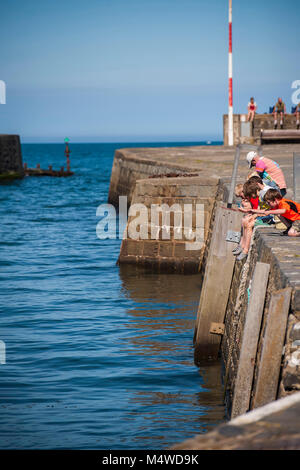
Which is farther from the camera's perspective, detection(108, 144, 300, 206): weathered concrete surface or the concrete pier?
detection(108, 144, 300, 206): weathered concrete surface

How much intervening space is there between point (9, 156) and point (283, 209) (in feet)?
158

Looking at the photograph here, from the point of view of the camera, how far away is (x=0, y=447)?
6.17 metres

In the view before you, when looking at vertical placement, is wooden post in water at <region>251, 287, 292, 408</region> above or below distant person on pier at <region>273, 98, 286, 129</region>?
below

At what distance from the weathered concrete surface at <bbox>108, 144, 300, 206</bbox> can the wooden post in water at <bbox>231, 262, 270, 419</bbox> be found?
202 inches

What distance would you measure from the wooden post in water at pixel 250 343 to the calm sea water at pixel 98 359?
121 centimetres

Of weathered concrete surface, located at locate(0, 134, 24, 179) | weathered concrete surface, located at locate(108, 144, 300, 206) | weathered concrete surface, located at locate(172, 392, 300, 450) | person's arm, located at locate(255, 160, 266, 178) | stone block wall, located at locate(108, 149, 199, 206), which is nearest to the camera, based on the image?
weathered concrete surface, located at locate(172, 392, 300, 450)

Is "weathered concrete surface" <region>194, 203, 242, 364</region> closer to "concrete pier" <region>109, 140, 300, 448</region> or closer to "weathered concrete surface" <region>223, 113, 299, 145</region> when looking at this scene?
"concrete pier" <region>109, 140, 300, 448</region>

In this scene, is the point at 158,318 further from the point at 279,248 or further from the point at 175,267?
the point at 279,248

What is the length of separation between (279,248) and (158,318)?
5271 mm

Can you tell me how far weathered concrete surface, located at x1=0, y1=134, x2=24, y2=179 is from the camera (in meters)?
52.0

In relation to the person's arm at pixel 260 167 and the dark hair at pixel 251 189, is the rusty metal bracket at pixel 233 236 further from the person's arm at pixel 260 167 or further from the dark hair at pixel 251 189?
the person's arm at pixel 260 167

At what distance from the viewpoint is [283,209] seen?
6.58 meters

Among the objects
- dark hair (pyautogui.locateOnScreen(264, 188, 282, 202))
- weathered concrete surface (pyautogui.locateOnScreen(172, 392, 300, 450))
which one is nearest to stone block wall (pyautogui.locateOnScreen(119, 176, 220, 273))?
dark hair (pyautogui.locateOnScreen(264, 188, 282, 202))
